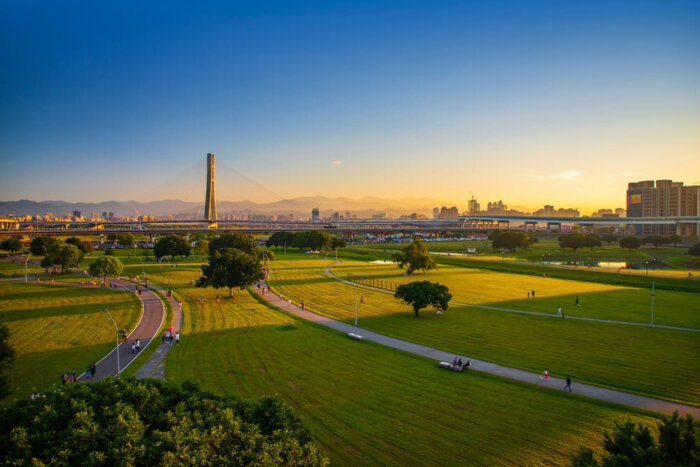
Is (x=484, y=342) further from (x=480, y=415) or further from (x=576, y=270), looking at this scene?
(x=576, y=270)

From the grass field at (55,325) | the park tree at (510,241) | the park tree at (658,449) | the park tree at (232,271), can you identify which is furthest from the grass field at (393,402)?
the park tree at (510,241)

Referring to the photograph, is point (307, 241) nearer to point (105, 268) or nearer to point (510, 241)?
point (510, 241)

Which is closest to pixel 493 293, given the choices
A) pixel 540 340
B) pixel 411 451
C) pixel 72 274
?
pixel 540 340

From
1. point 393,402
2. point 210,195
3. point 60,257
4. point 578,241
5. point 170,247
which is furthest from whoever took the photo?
point 210,195

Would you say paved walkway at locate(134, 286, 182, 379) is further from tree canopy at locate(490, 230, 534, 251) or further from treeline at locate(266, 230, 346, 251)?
tree canopy at locate(490, 230, 534, 251)

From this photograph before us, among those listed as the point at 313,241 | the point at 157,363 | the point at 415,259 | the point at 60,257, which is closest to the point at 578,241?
the point at 415,259
